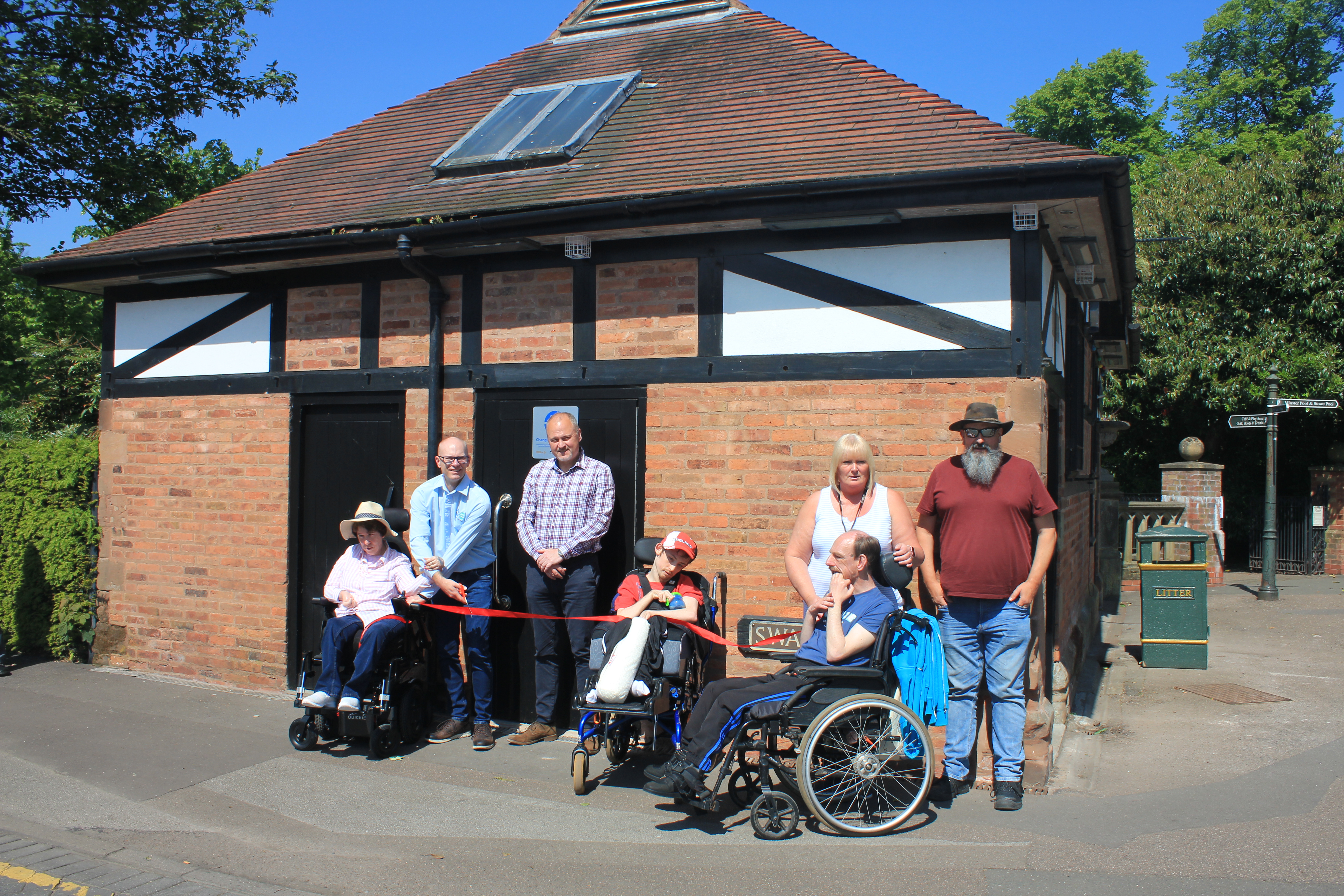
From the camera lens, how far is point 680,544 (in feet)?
17.9

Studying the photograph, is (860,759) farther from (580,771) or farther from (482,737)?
(482,737)

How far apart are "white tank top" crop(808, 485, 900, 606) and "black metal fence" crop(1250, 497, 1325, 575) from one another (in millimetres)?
16380

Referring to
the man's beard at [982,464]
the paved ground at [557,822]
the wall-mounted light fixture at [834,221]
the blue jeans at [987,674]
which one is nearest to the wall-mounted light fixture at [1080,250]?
the wall-mounted light fixture at [834,221]

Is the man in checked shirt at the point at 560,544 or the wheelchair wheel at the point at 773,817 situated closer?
the wheelchair wheel at the point at 773,817

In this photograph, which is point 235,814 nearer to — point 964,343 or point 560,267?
point 560,267

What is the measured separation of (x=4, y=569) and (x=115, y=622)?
1162 mm

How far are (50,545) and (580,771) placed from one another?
5813 mm

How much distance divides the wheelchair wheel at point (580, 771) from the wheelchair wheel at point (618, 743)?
0.18 meters

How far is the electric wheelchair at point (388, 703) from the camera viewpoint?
18.9ft

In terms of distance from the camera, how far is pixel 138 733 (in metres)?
6.23

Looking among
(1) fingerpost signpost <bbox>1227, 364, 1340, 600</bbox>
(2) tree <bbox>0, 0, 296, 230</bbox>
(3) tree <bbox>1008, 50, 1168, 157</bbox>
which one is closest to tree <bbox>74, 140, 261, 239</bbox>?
(2) tree <bbox>0, 0, 296, 230</bbox>

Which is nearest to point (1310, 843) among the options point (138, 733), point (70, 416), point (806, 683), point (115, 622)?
point (806, 683)

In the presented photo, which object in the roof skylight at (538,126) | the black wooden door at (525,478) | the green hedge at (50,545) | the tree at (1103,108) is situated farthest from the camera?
the tree at (1103,108)

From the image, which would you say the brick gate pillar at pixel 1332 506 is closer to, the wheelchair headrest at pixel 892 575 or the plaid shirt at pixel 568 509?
the wheelchair headrest at pixel 892 575
